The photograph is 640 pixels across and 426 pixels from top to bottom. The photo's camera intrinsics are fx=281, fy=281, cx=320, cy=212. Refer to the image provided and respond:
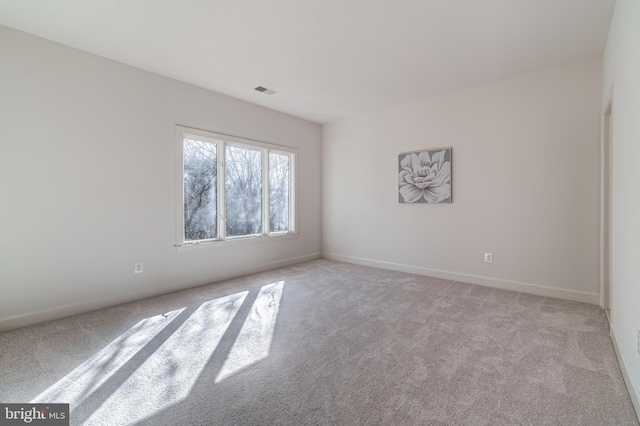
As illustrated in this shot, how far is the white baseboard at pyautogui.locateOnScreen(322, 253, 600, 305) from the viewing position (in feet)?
10.5

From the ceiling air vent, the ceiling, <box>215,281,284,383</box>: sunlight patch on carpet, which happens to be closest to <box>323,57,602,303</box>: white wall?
the ceiling

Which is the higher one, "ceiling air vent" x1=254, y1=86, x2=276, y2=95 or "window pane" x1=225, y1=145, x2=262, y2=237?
"ceiling air vent" x1=254, y1=86, x2=276, y2=95

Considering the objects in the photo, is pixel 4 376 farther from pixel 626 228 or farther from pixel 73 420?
pixel 626 228

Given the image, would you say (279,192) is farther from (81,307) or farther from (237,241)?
(81,307)

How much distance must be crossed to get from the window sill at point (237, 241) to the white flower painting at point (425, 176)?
6.94ft

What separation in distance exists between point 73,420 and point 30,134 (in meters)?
2.63

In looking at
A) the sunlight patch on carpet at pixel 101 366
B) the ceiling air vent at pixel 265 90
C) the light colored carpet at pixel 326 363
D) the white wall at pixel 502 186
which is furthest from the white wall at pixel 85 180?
the white wall at pixel 502 186

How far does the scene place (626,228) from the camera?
1.85 meters

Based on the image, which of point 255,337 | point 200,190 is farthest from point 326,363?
point 200,190

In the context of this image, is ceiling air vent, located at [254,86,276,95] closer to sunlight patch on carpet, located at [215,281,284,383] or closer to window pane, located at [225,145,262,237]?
window pane, located at [225,145,262,237]

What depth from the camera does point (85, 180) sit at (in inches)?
117

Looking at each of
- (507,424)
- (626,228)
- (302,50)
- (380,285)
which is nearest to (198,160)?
(302,50)

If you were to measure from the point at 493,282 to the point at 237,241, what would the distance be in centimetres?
369

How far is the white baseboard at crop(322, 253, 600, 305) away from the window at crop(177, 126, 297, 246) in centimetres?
176
